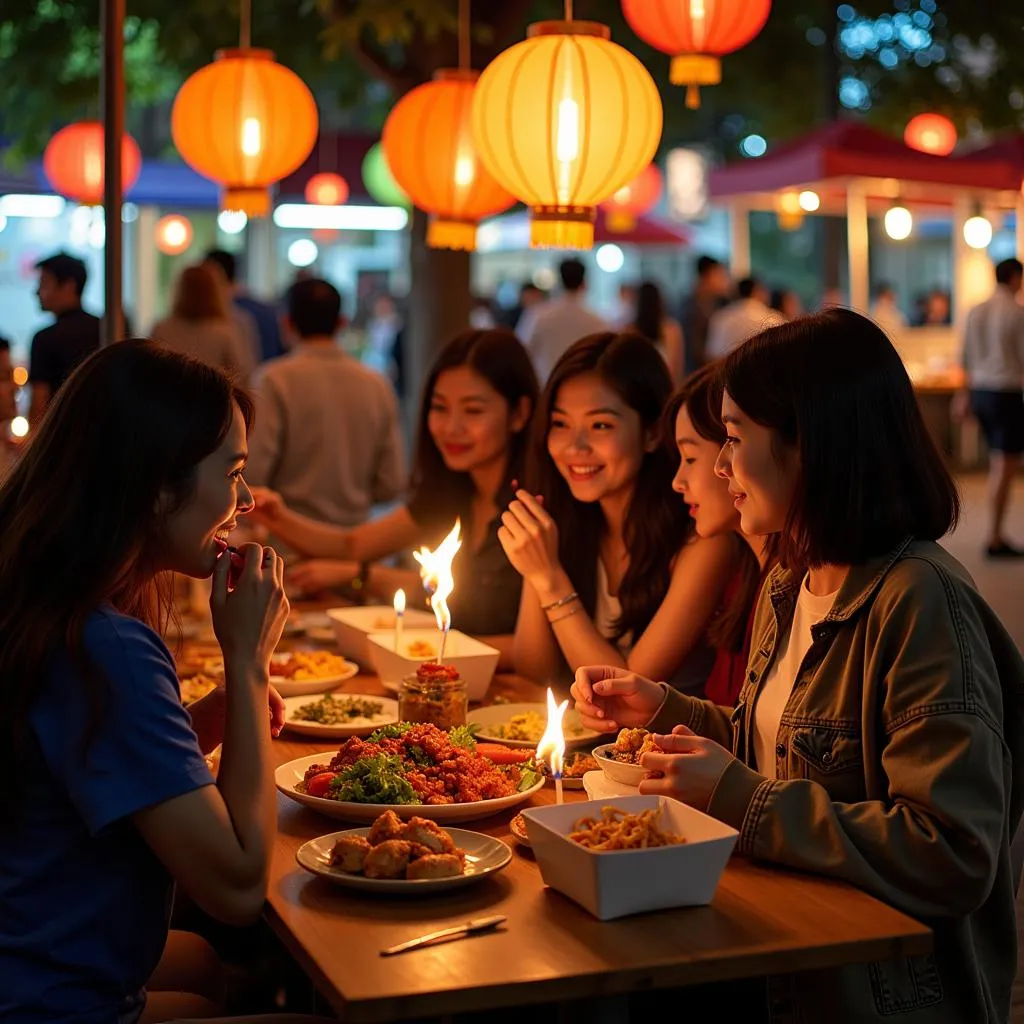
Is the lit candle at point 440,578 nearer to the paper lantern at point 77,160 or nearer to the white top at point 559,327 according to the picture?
the paper lantern at point 77,160

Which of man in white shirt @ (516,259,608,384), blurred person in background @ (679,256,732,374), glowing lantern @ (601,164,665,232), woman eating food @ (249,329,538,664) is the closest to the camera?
woman eating food @ (249,329,538,664)

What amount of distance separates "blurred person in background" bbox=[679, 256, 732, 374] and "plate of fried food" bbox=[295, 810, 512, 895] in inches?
443

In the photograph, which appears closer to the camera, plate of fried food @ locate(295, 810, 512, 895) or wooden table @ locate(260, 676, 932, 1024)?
wooden table @ locate(260, 676, 932, 1024)

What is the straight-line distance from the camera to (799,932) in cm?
188

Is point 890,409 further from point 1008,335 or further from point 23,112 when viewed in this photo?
point 23,112

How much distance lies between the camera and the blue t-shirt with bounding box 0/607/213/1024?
1.92 meters

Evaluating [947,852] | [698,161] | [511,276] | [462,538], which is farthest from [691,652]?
[511,276]

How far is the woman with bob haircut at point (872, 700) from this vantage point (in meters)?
2.06

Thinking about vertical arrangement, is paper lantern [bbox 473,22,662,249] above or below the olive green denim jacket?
above

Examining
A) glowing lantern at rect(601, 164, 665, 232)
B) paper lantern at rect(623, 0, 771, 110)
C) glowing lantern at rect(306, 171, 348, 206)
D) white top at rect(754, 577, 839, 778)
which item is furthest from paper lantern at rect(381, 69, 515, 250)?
glowing lantern at rect(306, 171, 348, 206)

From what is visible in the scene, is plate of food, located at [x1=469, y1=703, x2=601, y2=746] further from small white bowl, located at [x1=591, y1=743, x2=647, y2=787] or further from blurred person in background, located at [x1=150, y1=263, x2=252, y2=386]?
blurred person in background, located at [x1=150, y1=263, x2=252, y2=386]

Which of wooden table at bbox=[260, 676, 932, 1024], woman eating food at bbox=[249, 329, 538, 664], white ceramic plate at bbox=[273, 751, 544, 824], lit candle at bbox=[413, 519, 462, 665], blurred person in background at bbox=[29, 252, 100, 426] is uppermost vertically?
blurred person in background at bbox=[29, 252, 100, 426]

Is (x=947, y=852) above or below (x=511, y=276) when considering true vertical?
below

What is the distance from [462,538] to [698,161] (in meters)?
12.6
